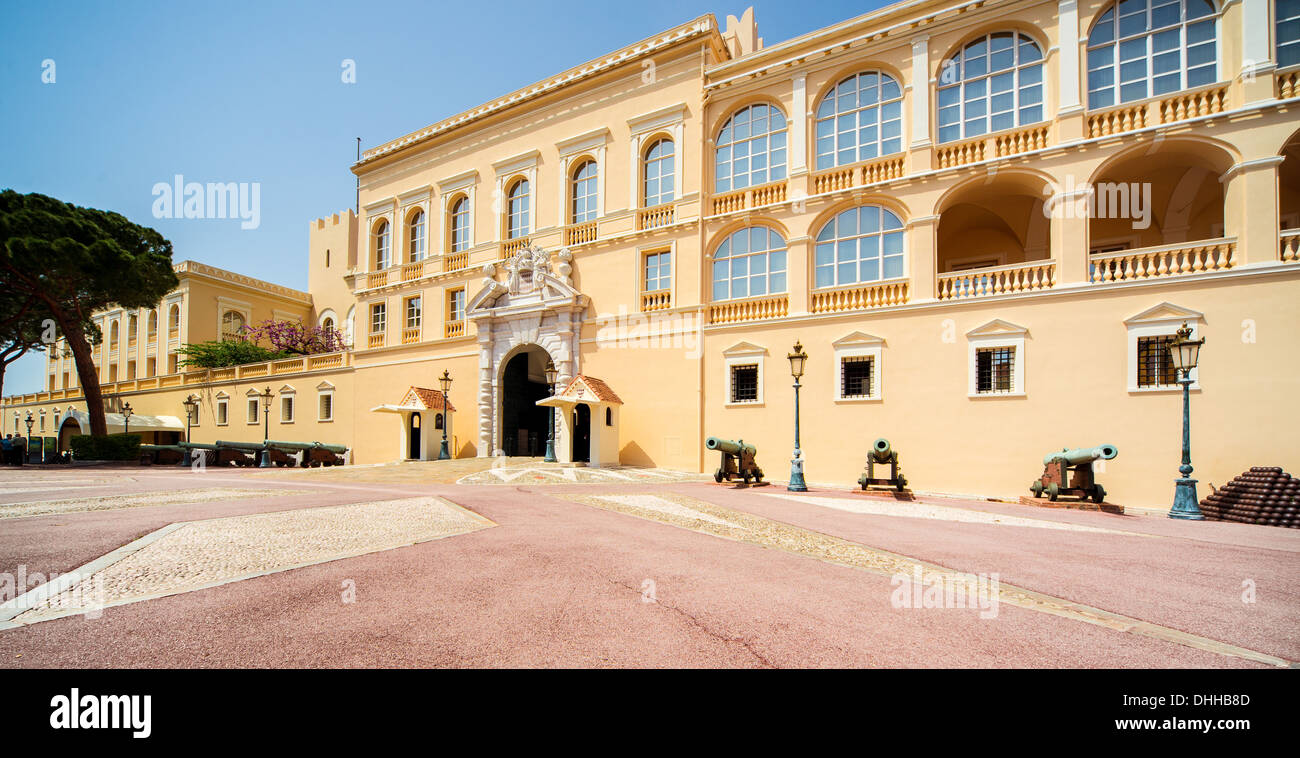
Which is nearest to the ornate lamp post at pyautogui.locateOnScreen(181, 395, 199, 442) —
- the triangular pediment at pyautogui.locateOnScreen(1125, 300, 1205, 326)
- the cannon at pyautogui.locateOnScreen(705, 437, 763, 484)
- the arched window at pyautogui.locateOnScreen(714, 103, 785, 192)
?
the arched window at pyautogui.locateOnScreen(714, 103, 785, 192)

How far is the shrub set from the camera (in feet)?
92.4

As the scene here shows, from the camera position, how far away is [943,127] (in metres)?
16.4

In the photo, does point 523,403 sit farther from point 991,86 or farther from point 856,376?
point 991,86

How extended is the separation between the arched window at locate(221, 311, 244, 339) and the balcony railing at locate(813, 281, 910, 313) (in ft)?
145

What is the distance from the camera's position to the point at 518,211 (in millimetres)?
24688

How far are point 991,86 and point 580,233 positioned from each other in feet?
49.5

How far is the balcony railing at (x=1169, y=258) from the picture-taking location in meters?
12.6

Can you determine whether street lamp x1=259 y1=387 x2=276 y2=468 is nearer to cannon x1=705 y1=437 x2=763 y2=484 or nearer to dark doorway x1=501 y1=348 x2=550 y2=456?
dark doorway x1=501 y1=348 x2=550 y2=456

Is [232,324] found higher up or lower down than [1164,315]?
higher up

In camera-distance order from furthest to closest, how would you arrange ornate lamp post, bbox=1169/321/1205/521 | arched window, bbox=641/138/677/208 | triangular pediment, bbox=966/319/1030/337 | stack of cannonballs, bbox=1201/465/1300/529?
arched window, bbox=641/138/677/208, triangular pediment, bbox=966/319/1030/337, ornate lamp post, bbox=1169/321/1205/521, stack of cannonballs, bbox=1201/465/1300/529

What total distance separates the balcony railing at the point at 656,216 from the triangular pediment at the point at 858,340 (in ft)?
26.0

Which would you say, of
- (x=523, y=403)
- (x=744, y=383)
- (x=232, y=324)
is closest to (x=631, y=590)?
(x=744, y=383)

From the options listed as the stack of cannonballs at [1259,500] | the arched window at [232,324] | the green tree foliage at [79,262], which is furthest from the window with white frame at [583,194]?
the arched window at [232,324]

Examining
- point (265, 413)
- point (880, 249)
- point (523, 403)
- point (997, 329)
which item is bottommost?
point (265, 413)
